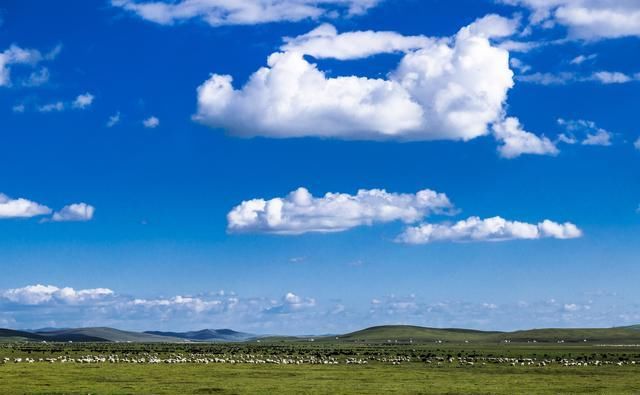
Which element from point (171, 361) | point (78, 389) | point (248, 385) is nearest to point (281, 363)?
point (171, 361)

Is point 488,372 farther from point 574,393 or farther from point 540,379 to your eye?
point 574,393

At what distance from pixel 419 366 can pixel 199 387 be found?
126ft

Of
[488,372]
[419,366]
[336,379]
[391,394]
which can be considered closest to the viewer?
[391,394]

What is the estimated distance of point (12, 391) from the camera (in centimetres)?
6003

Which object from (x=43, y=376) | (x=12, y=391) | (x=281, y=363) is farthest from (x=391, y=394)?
(x=281, y=363)

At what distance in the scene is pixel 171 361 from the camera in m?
105

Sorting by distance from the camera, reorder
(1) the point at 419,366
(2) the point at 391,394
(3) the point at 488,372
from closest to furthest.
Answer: (2) the point at 391,394 → (3) the point at 488,372 → (1) the point at 419,366

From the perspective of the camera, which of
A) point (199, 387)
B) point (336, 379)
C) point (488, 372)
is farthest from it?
point (488, 372)

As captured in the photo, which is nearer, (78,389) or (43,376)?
(78,389)

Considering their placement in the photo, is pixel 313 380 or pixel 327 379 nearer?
pixel 313 380

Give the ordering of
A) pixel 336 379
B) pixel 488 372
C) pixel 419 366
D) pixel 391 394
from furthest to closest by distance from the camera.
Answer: pixel 419 366, pixel 488 372, pixel 336 379, pixel 391 394

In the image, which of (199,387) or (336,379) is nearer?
(199,387)

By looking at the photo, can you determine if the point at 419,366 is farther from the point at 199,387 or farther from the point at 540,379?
the point at 199,387

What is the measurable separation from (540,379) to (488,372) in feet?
33.5
